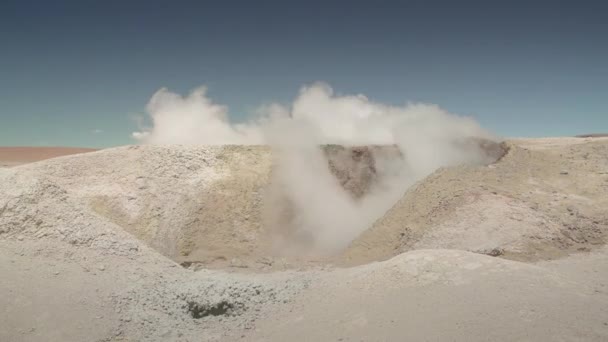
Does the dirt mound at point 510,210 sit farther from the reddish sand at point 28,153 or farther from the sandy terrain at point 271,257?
the reddish sand at point 28,153

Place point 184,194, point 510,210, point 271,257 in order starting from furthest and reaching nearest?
point 184,194, point 271,257, point 510,210

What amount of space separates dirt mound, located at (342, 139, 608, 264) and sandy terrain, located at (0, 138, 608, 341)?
0.17 ft

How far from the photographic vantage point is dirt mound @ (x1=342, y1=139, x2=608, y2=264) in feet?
36.7

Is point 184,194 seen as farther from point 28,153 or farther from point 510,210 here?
point 28,153

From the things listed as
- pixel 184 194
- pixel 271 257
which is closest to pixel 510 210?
pixel 271 257

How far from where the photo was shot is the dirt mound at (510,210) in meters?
11.2

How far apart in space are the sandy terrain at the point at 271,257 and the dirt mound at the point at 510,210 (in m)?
0.05

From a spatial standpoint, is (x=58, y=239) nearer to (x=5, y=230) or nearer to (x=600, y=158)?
(x=5, y=230)

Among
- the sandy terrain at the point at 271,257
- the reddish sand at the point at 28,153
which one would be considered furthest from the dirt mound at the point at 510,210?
the reddish sand at the point at 28,153

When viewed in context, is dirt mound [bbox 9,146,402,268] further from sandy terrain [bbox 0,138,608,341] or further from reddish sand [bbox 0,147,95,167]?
reddish sand [bbox 0,147,95,167]

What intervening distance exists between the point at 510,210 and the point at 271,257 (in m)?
7.47

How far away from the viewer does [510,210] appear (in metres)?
12.0

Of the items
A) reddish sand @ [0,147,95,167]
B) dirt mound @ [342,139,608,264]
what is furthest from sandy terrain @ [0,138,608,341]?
reddish sand @ [0,147,95,167]

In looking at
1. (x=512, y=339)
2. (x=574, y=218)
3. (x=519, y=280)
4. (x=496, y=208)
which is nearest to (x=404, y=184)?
(x=496, y=208)
